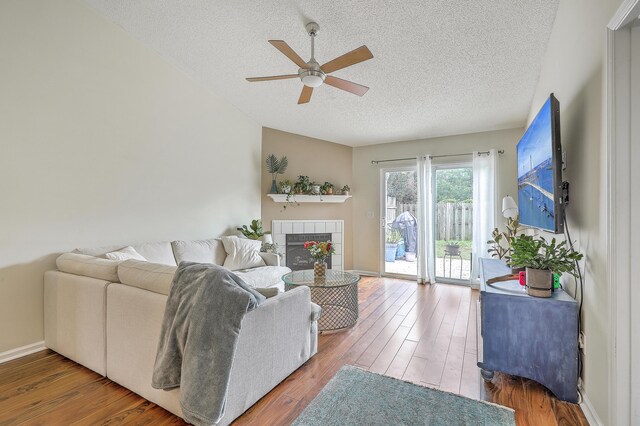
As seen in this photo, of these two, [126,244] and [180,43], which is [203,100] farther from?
[126,244]

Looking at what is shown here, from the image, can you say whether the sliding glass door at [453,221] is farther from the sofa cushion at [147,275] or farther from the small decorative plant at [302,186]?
the sofa cushion at [147,275]

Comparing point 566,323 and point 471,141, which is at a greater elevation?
point 471,141

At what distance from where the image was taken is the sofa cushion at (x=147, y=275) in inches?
68.5

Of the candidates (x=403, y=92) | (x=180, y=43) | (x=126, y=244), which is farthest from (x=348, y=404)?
(x=180, y=43)

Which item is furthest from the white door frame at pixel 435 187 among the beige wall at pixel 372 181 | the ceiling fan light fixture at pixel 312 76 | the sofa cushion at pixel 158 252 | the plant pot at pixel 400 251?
the sofa cushion at pixel 158 252

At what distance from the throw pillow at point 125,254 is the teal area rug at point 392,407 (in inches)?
82.7

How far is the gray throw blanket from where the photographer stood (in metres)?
1.45

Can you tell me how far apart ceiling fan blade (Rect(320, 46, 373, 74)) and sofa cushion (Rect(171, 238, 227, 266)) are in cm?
248

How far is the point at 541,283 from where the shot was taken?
192 cm

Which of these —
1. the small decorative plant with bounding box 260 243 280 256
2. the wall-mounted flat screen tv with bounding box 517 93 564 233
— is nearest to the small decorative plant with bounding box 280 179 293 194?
the small decorative plant with bounding box 260 243 280 256

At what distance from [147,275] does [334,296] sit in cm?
198

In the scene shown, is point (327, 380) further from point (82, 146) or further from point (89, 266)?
point (82, 146)

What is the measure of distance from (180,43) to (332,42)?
1.67 meters

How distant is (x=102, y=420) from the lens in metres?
1.69
